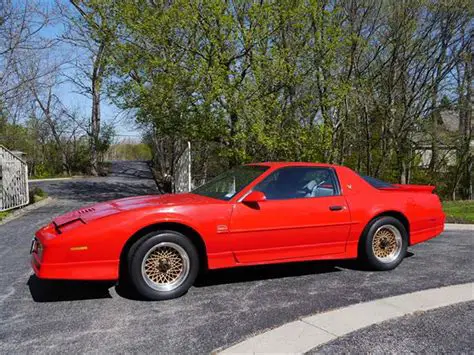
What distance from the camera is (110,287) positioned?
15.6 feet

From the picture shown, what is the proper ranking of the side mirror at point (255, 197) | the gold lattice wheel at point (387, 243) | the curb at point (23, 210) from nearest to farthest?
the side mirror at point (255, 197), the gold lattice wheel at point (387, 243), the curb at point (23, 210)

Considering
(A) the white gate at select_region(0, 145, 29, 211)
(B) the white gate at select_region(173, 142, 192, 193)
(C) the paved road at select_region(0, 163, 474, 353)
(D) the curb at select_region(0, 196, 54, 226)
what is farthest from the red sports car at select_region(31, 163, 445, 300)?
(B) the white gate at select_region(173, 142, 192, 193)

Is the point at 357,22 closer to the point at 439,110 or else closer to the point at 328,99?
the point at 328,99

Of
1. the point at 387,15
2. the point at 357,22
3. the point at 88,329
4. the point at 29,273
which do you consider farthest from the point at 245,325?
the point at 387,15

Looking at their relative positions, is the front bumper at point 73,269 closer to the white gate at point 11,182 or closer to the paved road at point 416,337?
the paved road at point 416,337

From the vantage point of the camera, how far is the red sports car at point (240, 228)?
4184mm

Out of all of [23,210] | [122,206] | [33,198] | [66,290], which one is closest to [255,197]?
[122,206]

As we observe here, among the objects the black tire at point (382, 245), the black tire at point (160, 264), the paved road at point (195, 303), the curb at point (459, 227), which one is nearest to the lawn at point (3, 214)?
the paved road at point (195, 303)

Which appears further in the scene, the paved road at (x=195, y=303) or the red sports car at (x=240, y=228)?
the red sports car at (x=240, y=228)

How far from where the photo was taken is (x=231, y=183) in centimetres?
531

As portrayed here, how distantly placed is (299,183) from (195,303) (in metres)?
1.93

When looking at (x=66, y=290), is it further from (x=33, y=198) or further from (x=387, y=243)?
(x=33, y=198)

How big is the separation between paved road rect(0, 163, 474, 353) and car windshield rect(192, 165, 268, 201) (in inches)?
39.8

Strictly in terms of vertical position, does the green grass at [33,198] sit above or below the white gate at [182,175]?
below
